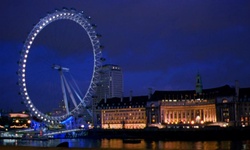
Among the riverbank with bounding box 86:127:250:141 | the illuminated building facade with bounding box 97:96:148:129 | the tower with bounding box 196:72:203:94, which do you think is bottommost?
the riverbank with bounding box 86:127:250:141

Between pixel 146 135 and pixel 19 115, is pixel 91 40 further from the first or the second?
pixel 19 115

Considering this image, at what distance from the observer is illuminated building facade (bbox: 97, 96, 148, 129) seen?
298 ft

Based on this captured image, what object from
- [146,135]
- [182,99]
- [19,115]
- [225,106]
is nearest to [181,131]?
[146,135]

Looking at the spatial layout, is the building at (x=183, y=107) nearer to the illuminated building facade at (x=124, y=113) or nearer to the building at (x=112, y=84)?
the illuminated building facade at (x=124, y=113)

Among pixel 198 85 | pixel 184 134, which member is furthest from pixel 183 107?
pixel 184 134

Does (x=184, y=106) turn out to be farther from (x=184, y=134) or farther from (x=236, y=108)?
(x=184, y=134)

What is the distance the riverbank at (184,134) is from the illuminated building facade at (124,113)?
41.3ft

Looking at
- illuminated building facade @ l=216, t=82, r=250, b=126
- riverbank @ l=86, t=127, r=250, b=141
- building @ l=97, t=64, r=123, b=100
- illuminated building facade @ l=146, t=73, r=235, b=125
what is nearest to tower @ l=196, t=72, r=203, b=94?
illuminated building facade @ l=146, t=73, r=235, b=125

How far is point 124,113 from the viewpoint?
307 ft

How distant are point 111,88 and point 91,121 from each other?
27804 millimetres

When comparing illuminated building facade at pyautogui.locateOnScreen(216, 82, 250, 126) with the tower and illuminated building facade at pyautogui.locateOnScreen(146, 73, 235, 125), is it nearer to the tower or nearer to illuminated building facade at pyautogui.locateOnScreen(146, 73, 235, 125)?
illuminated building facade at pyautogui.locateOnScreen(146, 73, 235, 125)

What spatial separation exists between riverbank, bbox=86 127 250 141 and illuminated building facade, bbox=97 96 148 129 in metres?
12.6

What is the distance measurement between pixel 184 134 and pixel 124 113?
28.7 metres

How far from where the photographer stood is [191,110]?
278 feet
